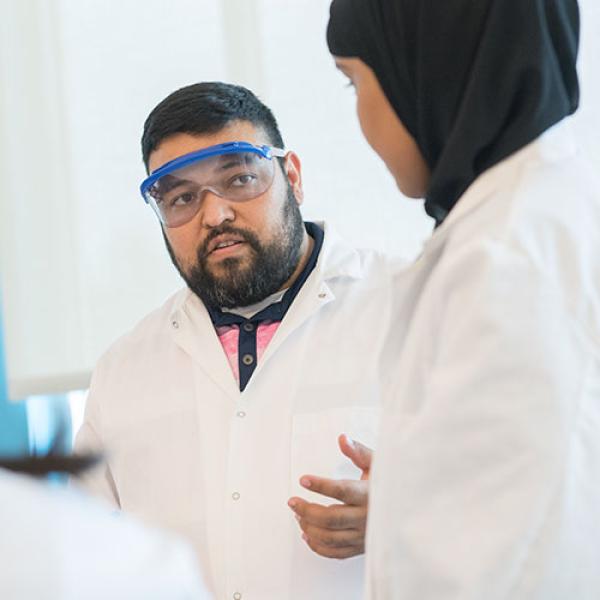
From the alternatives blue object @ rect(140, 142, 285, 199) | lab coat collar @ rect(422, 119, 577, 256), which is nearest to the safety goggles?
blue object @ rect(140, 142, 285, 199)

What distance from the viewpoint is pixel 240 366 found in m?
1.93

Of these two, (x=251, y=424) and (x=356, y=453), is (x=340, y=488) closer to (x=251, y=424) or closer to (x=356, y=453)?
(x=356, y=453)

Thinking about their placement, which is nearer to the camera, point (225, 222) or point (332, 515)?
point (332, 515)

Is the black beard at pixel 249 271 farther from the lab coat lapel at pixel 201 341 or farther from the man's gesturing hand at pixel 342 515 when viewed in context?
the man's gesturing hand at pixel 342 515

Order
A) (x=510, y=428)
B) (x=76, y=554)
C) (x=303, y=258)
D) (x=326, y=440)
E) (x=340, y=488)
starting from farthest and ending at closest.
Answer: (x=303, y=258) < (x=326, y=440) < (x=340, y=488) < (x=510, y=428) < (x=76, y=554)

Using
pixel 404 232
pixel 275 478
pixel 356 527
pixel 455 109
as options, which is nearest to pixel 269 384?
pixel 275 478

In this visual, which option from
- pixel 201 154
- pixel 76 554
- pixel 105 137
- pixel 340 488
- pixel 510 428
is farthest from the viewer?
pixel 105 137

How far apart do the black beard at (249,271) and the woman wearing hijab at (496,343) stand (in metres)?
0.78

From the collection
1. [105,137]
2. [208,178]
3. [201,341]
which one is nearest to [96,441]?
[201,341]

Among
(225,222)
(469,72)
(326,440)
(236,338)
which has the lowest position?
(326,440)

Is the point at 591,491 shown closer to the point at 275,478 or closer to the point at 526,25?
the point at 526,25

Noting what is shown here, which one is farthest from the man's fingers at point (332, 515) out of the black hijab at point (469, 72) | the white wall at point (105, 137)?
the white wall at point (105, 137)

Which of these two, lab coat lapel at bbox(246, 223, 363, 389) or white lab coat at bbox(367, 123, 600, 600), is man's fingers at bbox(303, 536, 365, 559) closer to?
lab coat lapel at bbox(246, 223, 363, 389)

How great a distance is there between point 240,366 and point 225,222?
0.26 meters
